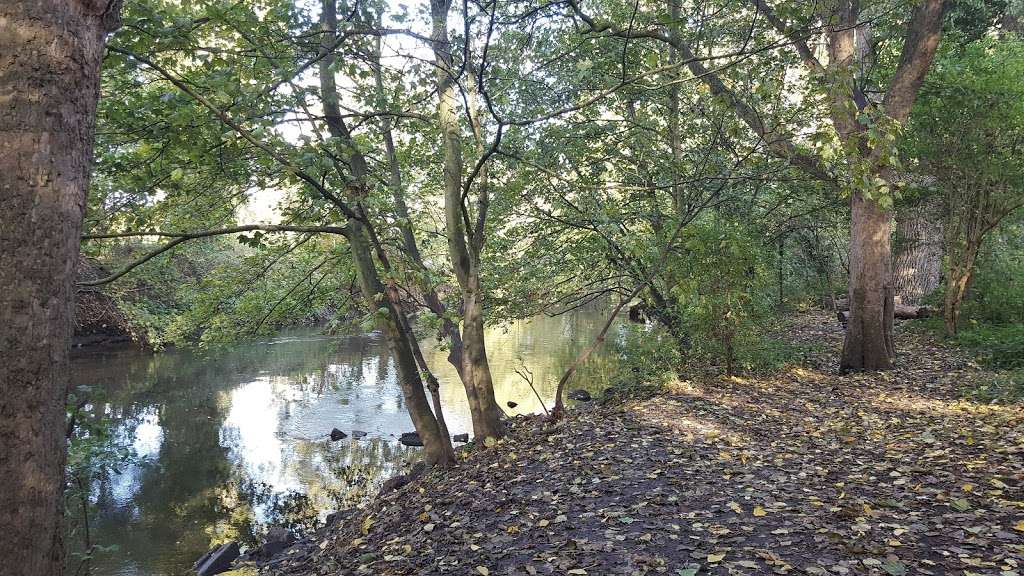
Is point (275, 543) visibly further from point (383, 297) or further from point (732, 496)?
point (732, 496)

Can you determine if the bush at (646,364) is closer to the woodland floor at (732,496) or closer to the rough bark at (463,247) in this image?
the woodland floor at (732,496)

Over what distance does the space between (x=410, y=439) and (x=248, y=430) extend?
388cm

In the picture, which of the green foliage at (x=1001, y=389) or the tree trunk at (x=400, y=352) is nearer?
the tree trunk at (x=400, y=352)

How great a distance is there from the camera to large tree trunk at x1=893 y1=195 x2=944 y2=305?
13.7m

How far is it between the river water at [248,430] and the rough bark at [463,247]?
1.33 m

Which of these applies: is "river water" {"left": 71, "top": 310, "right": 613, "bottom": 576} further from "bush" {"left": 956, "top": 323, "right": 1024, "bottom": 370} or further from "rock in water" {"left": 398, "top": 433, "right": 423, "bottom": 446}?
"bush" {"left": 956, "top": 323, "right": 1024, "bottom": 370}

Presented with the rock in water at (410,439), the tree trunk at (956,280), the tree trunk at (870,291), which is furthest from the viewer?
the rock in water at (410,439)

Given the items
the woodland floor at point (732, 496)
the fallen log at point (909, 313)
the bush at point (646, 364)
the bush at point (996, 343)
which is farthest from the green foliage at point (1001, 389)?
the fallen log at point (909, 313)

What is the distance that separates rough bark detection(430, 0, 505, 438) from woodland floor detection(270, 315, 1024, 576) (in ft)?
2.10

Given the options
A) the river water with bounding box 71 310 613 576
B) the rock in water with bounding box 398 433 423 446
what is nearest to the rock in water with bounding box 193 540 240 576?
the river water with bounding box 71 310 613 576

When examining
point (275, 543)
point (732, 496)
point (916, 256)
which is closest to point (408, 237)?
point (275, 543)

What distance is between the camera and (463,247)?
7305 mm

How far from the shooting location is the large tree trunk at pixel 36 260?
176 centimetres

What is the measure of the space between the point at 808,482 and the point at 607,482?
5.35 ft
